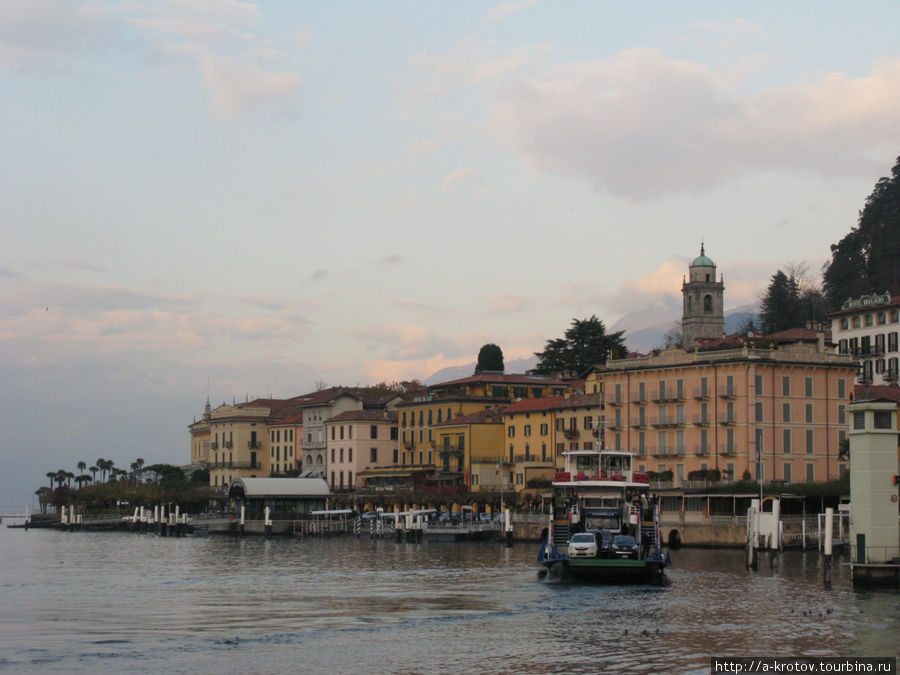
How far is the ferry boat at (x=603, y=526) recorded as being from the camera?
2261 inches

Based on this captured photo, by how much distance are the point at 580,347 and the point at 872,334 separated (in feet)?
118

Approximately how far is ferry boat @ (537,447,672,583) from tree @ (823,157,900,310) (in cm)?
8189

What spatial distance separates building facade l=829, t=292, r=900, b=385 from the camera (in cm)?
12469

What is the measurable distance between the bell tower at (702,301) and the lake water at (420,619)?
64.8m

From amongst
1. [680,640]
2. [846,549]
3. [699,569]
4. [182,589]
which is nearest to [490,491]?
[846,549]

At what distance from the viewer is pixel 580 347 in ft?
498

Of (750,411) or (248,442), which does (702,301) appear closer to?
(750,411)

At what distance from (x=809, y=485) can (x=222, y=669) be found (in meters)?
66.0

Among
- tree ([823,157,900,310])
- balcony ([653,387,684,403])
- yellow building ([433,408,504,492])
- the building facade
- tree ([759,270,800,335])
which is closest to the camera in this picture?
balcony ([653,387,684,403])

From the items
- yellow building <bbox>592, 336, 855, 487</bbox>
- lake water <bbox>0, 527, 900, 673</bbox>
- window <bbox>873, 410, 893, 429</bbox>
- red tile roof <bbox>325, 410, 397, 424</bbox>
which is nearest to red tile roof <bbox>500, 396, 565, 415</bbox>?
yellow building <bbox>592, 336, 855, 487</bbox>

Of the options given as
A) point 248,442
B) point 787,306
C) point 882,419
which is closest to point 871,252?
point 787,306

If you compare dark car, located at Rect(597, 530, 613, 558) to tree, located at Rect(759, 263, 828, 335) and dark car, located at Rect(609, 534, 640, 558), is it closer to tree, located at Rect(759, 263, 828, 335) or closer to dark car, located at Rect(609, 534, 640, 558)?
dark car, located at Rect(609, 534, 640, 558)

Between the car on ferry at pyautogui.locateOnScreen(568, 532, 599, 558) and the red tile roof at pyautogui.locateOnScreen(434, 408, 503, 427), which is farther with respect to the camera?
the red tile roof at pyautogui.locateOnScreen(434, 408, 503, 427)

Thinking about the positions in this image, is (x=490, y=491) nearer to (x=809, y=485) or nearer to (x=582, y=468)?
(x=809, y=485)
